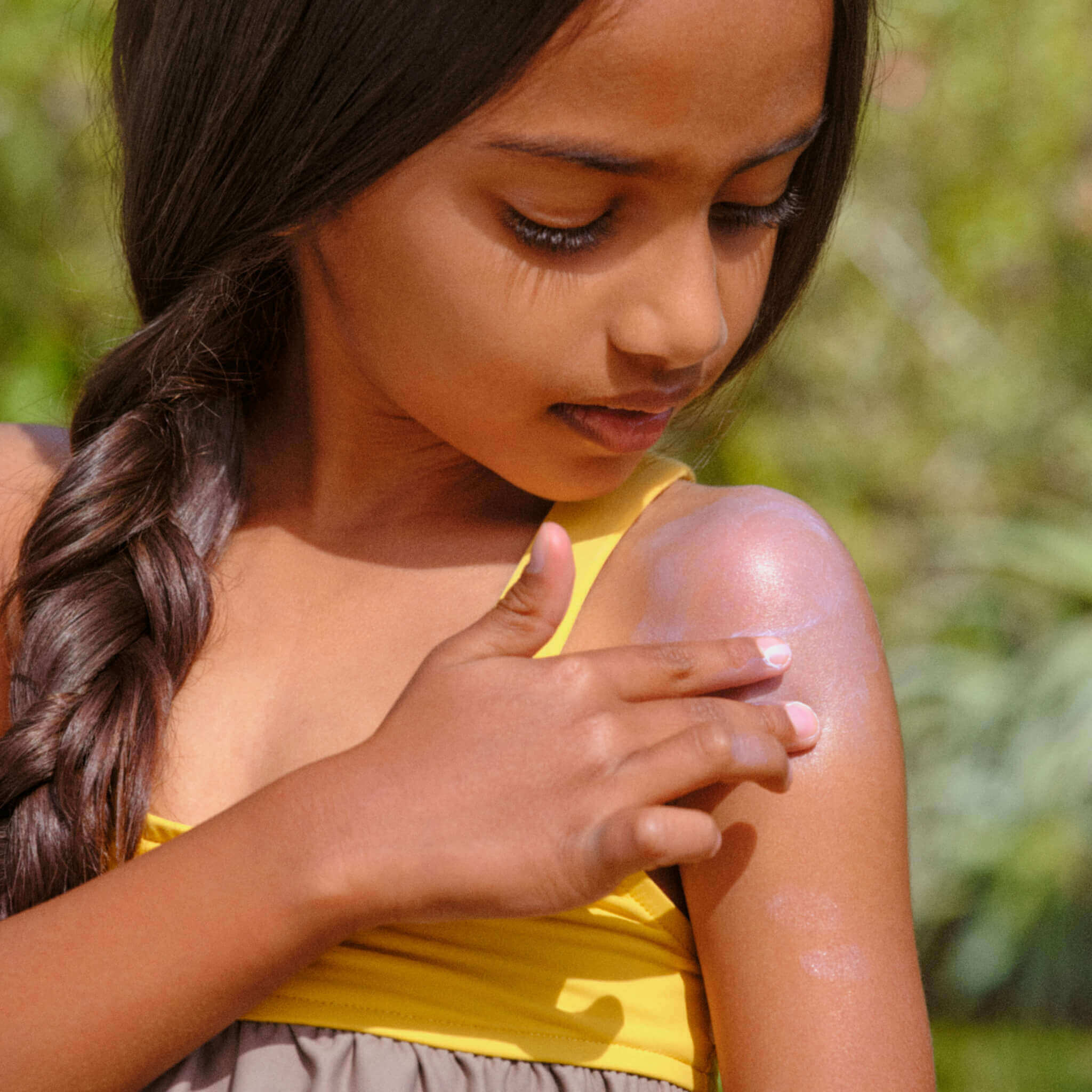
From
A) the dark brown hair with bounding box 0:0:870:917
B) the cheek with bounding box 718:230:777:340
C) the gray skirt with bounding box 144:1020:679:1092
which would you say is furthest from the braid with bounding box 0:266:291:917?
the cheek with bounding box 718:230:777:340

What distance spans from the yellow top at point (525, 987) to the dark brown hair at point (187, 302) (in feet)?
0.81

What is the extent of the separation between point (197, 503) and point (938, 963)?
2.82 meters

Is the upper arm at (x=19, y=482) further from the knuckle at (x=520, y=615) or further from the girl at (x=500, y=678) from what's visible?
the knuckle at (x=520, y=615)

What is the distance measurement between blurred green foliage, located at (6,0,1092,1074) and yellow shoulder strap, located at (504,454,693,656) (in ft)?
7.99

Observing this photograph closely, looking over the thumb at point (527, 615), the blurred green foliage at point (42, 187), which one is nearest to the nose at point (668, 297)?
the thumb at point (527, 615)

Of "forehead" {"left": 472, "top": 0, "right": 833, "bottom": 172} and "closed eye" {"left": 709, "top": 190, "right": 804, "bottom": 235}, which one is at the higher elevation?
"forehead" {"left": 472, "top": 0, "right": 833, "bottom": 172}

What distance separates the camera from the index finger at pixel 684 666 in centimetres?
103

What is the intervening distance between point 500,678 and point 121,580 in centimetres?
54

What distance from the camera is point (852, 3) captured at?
1.14 metres

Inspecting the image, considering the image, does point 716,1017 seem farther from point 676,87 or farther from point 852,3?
point 852,3

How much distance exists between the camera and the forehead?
0.99m

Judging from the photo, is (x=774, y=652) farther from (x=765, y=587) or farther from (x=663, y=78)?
(x=663, y=78)

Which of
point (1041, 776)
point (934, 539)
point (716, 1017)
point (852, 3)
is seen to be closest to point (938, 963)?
point (1041, 776)

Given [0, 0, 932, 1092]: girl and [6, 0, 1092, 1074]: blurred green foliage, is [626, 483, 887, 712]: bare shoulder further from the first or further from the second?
[6, 0, 1092, 1074]: blurred green foliage
